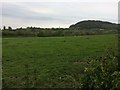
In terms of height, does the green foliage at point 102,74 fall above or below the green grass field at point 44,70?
above

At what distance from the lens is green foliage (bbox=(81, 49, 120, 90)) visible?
8355 millimetres

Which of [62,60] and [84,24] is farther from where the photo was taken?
[84,24]

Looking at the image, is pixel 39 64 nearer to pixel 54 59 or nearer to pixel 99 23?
pixel 54 59

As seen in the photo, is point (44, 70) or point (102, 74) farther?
point (44, 70)

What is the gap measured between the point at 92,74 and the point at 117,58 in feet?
3.06

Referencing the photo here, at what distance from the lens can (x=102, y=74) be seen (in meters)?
8.47

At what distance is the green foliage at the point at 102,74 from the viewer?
8.36 meters

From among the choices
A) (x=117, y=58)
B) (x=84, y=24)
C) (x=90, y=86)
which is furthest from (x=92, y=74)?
(x=84, y=24)

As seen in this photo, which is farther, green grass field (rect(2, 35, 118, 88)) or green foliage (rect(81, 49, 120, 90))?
green grass field (rect(2, 35, 118, 88))

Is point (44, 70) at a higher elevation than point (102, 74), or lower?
lower

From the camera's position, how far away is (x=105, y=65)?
875 centimetres

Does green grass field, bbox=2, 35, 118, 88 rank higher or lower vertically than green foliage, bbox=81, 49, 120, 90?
lower

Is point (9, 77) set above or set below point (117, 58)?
below

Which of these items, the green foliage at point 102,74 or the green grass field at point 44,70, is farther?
the green grass field at point 44,70
